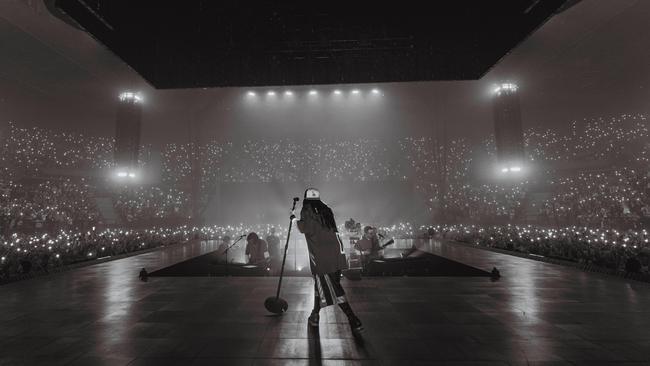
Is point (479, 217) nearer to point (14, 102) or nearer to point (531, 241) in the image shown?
point (531, 241)

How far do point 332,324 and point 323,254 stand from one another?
3.07ft

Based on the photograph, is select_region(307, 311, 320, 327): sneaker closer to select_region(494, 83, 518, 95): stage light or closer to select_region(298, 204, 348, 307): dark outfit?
select_region(298, 204, 348, 307): dark outfit

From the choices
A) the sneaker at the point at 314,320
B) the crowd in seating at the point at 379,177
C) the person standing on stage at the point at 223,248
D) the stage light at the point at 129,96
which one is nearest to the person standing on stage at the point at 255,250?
the person standing on stage at the point at 223,248

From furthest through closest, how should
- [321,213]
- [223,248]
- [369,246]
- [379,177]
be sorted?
[379,177]
[223,248]
[369,246]
[321,213]

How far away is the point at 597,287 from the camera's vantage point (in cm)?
582

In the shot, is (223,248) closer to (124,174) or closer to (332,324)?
(124,174)

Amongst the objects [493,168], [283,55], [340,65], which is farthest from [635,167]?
[283,55]

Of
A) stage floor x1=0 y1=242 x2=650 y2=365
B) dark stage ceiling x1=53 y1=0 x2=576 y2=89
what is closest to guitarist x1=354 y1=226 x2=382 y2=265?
stage floor x1=0 y1=242 x2=650 y2=365

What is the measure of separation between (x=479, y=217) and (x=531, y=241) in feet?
28.0

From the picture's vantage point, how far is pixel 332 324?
3.92 m

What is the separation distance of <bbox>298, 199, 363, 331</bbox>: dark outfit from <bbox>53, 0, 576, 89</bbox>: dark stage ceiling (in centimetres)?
577

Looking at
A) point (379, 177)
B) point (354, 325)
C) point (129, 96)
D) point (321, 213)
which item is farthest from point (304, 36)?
point (379, 177)

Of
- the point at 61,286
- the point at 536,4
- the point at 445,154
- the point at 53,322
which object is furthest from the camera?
the point at 445,154

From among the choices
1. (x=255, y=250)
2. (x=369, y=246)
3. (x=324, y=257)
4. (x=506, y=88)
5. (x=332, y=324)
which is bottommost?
(x=332, y=324)
